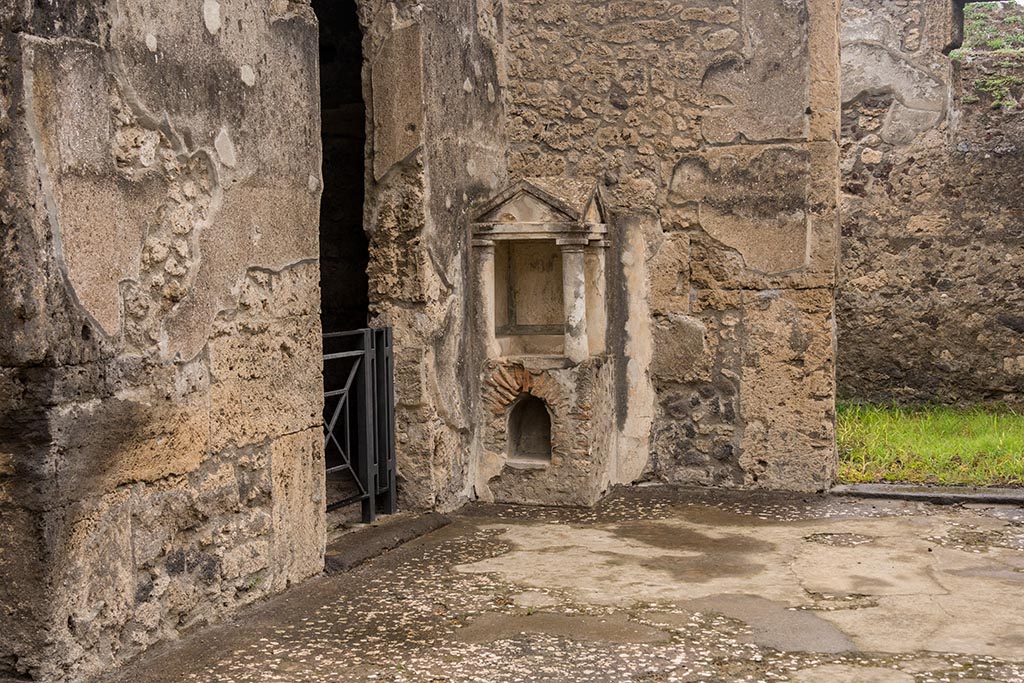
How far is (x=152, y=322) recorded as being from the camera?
3703 mm

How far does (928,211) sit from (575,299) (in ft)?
12.1

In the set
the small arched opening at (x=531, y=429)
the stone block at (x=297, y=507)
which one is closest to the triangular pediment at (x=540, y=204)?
the small arched opening at (x=531, y=429)

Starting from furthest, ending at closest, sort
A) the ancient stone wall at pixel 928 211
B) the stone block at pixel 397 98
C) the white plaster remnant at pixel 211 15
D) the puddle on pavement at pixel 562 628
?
the ancient stone wall at pixel 928 211 → the stone block at pixel 397 98 → the white plaster remnant at pixel 211 15 → the puddle on pavement at pixel 562 628

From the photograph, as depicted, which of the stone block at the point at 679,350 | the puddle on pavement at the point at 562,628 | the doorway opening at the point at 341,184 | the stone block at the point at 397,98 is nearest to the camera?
the puddle on pavement at the point at 562,628

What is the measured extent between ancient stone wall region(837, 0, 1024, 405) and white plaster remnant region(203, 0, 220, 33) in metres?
5.71

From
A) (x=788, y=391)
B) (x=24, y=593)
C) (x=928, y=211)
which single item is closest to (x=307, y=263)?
(x=24, y=593)

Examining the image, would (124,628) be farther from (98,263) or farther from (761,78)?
(761,78)

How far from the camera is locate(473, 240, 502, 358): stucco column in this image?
602 cm

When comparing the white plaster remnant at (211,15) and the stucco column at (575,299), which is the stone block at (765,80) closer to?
the stucco column at (575,299)

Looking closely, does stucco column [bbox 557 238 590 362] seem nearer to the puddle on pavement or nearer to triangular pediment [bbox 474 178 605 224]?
triangular pediment [bbox 474 178 605 224]

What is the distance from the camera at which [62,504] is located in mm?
3295

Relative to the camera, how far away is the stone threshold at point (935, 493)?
5.82 metres

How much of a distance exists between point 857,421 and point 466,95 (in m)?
3.57

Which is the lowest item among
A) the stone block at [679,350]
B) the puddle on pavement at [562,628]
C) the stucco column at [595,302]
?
the puddle on pavement at [562,628]
